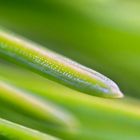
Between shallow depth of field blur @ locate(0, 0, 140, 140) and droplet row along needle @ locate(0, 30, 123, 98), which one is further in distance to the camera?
shallow depth of field blur @ locate(0, 0, 140, 140)

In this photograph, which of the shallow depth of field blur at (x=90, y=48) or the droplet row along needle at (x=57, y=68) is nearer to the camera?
the droplet row along needle at (x=57, y=68)

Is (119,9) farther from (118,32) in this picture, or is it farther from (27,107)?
(27,107)

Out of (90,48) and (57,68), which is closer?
(57,68)
